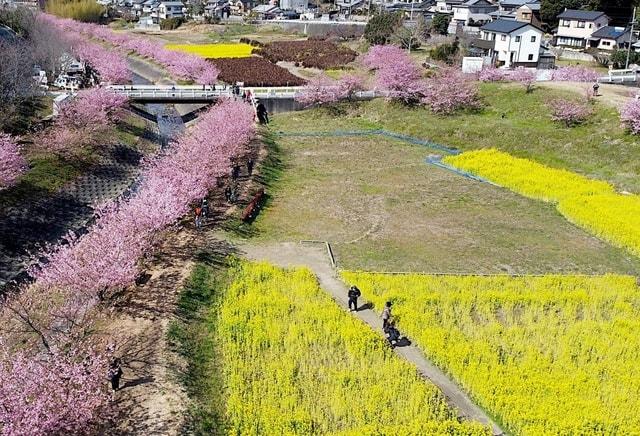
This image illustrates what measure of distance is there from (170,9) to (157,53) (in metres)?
68.5

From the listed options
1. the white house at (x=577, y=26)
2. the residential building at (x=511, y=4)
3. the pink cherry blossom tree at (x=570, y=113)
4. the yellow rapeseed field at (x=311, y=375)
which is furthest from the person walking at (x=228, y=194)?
the residential building at (x=511, y=4)

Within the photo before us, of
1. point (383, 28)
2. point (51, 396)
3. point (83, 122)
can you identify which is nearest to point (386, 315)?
point (51, 396)

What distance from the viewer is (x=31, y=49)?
63.4 meters

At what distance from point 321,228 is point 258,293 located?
31.1 ft

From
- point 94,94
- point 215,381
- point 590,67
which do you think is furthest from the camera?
point 590,67

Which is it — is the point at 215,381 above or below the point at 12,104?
below

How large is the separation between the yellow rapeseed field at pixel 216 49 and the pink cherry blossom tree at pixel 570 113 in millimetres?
61473

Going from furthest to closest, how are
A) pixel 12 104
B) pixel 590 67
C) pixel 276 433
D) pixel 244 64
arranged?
pixel 244 64
pixel 590 67
pixel 12 104
pixel 276 433

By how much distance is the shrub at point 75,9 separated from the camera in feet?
419

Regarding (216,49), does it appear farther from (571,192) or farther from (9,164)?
(571,192)

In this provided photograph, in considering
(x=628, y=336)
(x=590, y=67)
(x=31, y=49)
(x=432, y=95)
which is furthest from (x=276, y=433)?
(x=590, y=67)

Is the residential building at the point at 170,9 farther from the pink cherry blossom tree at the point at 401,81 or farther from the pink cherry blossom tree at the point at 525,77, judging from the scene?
the pink cherry blossom tree at the point at 525,77

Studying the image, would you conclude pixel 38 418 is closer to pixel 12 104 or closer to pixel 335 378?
pixel 335 378

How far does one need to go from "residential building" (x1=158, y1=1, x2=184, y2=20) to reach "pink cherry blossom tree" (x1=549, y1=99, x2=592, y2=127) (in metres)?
125
